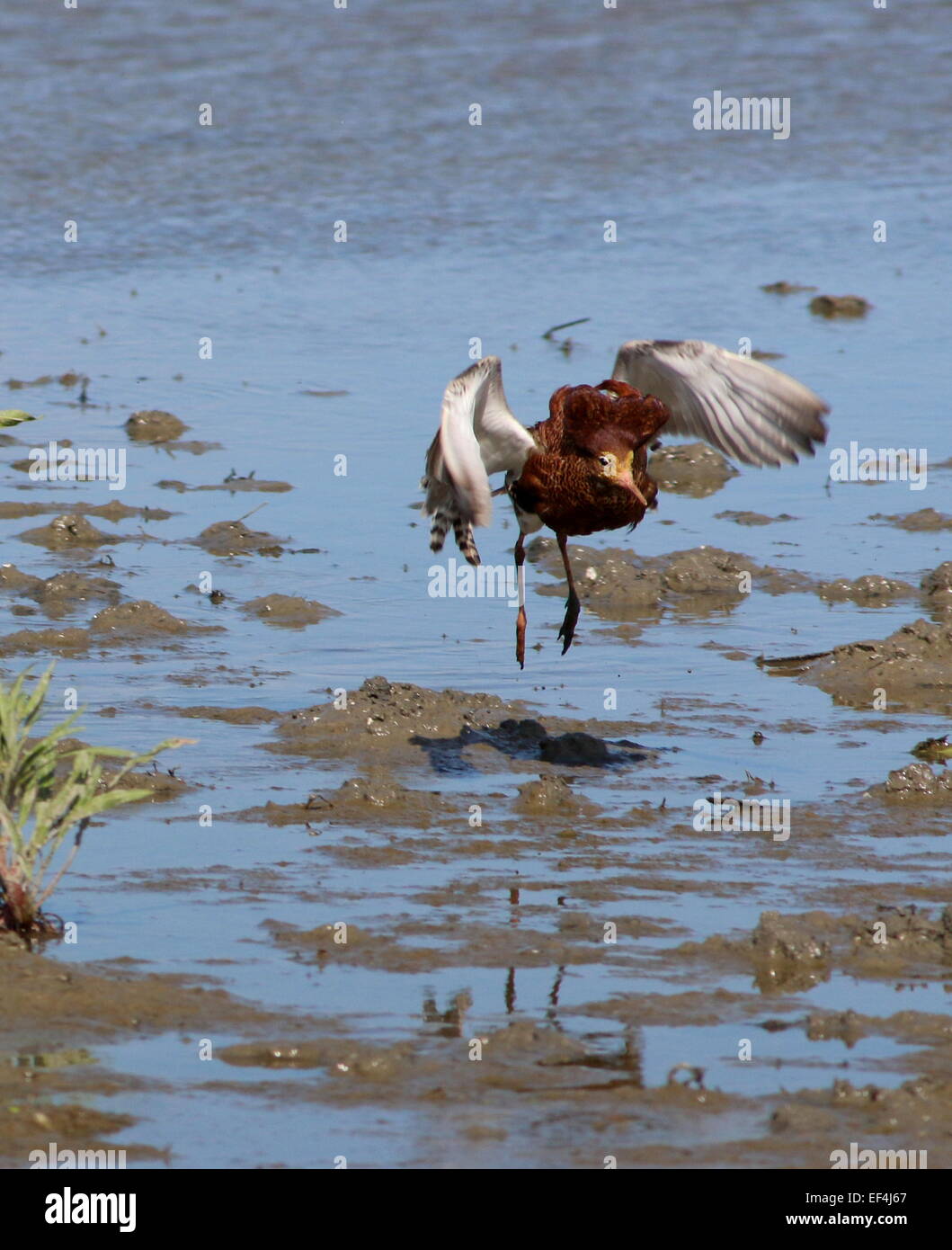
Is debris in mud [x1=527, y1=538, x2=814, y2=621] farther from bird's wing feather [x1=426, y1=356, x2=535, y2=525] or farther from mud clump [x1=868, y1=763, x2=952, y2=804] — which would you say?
mud clump [x1=868, y1=763, x2=952, y2=804]

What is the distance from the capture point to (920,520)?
39.3ft

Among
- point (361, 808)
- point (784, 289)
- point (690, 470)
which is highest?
point (784, 289)

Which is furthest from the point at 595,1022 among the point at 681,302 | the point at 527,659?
the point at 681,302

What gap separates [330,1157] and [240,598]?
5.74m

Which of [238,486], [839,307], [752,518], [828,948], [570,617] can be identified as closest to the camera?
[828,948]

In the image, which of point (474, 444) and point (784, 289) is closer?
point (474, 444)

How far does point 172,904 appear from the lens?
677 cm

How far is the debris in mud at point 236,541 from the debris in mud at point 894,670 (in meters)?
3.25

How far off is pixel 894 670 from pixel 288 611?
3099mm

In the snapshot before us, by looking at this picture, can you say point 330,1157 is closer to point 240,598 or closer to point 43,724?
point 43,724

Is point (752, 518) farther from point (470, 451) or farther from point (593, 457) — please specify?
point (470, 451)

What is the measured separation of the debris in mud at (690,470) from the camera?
1295 centimetres

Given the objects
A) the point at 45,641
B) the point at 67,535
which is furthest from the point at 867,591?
the point at 67,535

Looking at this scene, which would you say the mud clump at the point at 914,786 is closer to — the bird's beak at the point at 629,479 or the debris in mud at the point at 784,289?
the bird's beak at the point at 629,479
